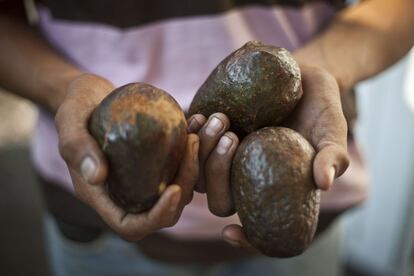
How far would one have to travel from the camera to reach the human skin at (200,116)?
0.51 m

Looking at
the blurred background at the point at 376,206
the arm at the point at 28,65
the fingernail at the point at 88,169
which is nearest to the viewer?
the fingernail at the point at 88,169

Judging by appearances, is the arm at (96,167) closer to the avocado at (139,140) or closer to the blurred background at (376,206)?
the avocado at (139,140)

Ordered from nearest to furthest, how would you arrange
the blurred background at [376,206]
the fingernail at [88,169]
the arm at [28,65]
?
1. the fingernail at [88,169]
2. the arm at [28,65]
3. the blurred background at [376,206]

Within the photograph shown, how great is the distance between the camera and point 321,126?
1.81ft

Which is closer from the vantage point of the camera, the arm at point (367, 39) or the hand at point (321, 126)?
the hand at point (321, 126)

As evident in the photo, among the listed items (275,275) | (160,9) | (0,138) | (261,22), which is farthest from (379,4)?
(0,138)

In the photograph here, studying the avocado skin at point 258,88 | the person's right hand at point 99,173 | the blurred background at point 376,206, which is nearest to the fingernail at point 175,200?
the person's right hand at point 99,173

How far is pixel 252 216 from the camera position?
1.77 ft

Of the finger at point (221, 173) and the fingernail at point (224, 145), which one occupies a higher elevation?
the fingernail at point (224, 145)

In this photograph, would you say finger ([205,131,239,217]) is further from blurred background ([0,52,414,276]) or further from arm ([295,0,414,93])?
blurred background ([0,52,414,276])

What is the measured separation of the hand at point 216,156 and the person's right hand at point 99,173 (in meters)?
0.01

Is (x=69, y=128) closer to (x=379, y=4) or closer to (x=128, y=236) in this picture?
(x=128, y=236)

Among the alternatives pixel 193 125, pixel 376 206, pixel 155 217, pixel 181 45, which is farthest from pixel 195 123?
pixel 376 206

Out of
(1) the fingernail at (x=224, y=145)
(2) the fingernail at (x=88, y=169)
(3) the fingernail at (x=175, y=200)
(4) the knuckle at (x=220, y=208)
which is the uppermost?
(2) the fingernail at (x=88, y=169)
